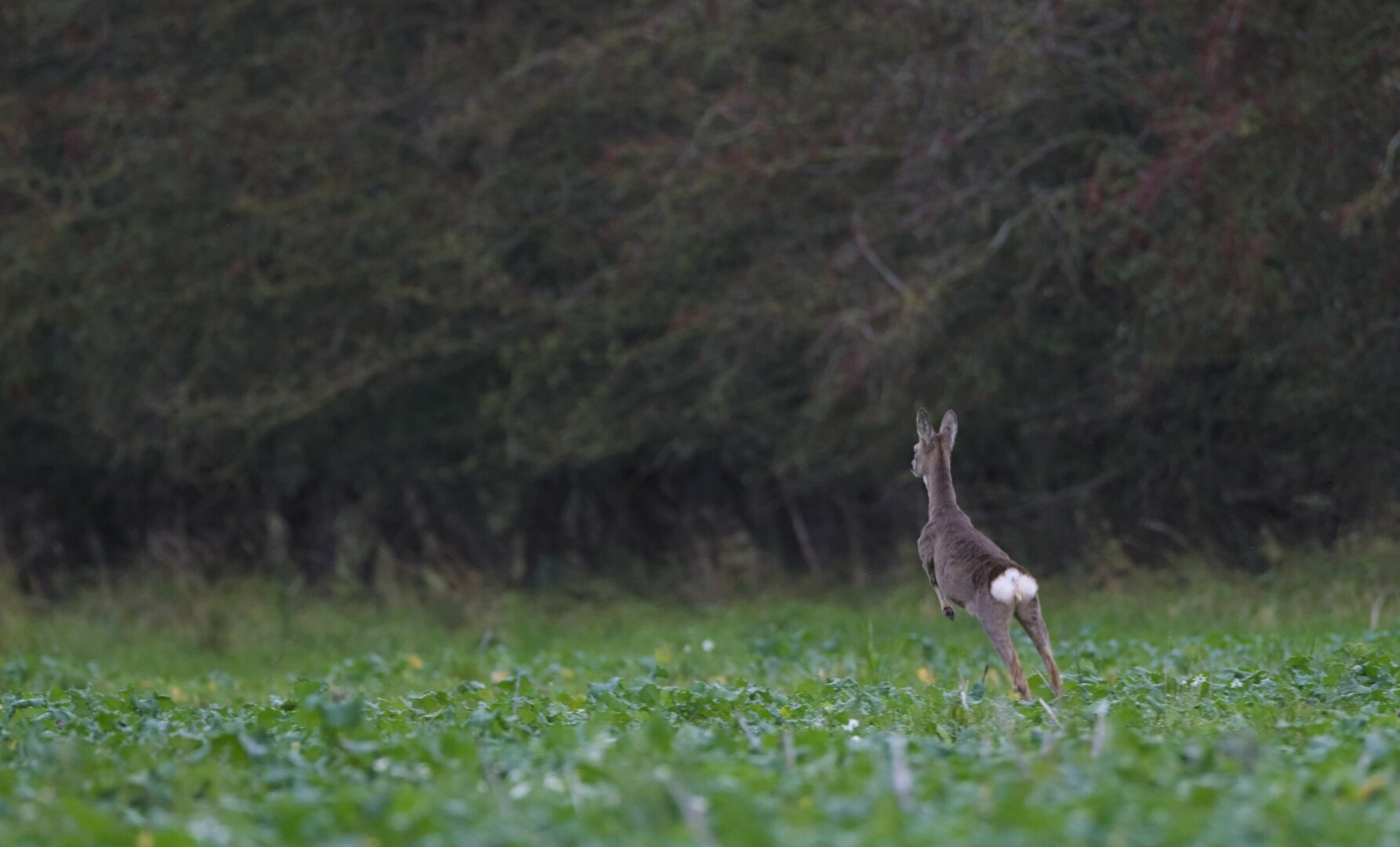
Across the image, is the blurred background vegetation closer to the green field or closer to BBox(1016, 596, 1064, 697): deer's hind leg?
the green field

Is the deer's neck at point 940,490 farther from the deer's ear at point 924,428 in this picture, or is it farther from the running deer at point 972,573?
the deer's ear at point 924,428

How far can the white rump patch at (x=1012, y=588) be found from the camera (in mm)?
7949

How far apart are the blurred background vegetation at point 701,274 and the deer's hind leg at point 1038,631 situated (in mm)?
6094

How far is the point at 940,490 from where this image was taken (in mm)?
8789

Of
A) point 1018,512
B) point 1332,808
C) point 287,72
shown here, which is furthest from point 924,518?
point 1332,808

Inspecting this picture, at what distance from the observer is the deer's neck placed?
8.73 m

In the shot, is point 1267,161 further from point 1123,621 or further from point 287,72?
point 287,72

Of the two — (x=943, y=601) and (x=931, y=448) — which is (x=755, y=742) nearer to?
(x=943, y=601)

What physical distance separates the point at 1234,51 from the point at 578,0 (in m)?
7.22

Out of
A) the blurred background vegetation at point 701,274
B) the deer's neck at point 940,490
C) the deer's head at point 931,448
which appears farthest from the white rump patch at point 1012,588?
the blurred background vegetation at point 701,274

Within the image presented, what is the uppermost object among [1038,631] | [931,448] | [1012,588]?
[931,448]

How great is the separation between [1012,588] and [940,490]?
0.94 metres

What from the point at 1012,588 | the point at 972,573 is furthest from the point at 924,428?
the point at 1012,588

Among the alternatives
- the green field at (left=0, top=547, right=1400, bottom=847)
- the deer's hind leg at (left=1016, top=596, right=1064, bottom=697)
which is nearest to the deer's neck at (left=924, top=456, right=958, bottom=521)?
the deer's hind leg at (left=1016, top=596, right=1064, bottom=697)
